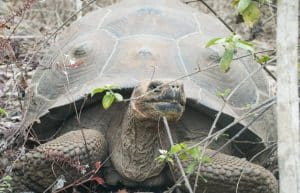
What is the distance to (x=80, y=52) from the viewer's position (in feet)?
17.4

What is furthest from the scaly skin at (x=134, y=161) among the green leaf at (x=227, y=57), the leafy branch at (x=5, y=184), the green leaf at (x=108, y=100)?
the green leaf at (x=227, y=57)

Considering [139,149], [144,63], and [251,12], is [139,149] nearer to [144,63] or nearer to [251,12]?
[144,63]

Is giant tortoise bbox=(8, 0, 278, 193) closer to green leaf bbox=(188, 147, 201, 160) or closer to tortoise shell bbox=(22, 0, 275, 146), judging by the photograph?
tortoise shell bbox=(22, 0, 275, 146)

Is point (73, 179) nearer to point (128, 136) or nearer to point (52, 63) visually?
point (128, 136)

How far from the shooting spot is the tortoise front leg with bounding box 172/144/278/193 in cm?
468

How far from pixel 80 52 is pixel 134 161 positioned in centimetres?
81

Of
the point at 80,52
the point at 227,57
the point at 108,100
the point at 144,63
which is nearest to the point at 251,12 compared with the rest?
the point at 227,57

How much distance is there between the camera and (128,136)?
16.1ft

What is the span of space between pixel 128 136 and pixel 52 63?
0.78m

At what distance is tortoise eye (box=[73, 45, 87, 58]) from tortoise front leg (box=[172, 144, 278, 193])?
1.01 m

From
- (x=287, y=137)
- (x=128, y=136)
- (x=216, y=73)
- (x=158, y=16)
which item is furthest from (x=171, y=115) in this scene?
(x=287, y=137)

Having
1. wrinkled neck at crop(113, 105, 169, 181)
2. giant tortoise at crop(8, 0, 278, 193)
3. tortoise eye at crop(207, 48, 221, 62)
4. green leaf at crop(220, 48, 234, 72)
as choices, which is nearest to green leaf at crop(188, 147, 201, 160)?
green leaf at crop(220, 48, 234, 72)

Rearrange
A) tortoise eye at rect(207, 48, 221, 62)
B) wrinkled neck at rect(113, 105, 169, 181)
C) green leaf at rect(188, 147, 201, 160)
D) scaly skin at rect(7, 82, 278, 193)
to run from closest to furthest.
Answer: green leaf at rect(188, 147, 201, 160) → scaly skin at rect(7, 82, 278, 193) → wrinkled neck at rect(113, 105, 169, 181) → tortoise eye at rect(207, 48, 221, 62)

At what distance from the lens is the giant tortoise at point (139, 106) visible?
4.70 metres
